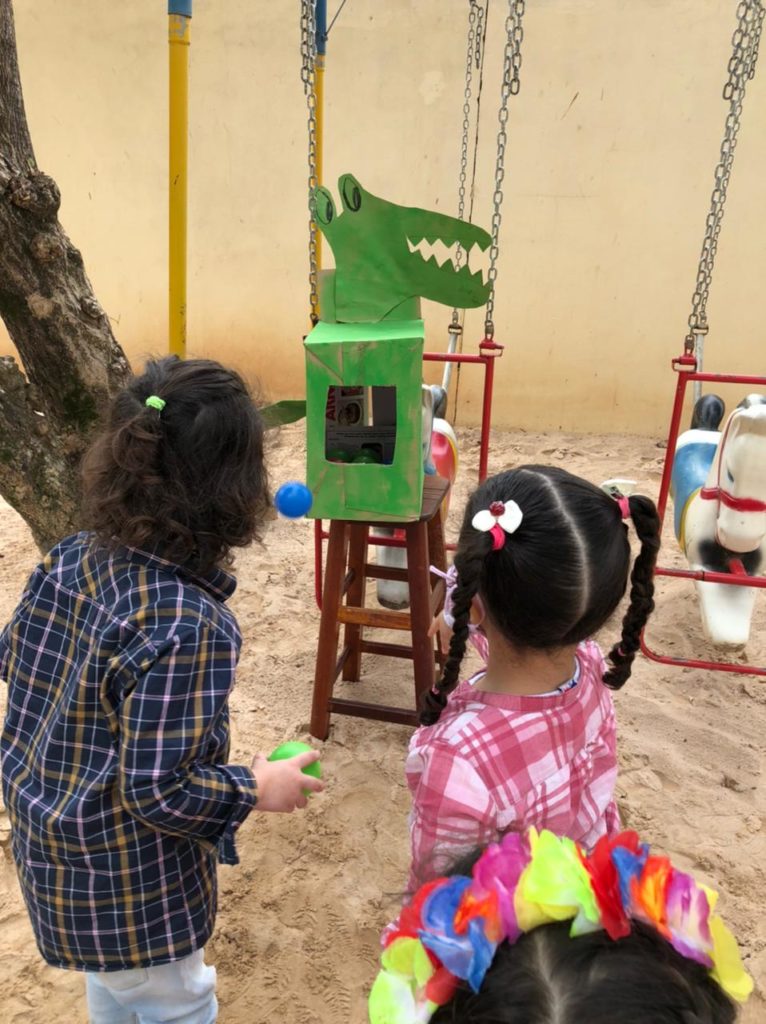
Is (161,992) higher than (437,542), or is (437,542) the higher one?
(437,542)

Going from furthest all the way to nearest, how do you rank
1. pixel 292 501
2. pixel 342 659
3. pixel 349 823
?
pixel 342 659 → pixel 349 823 → pixel 292 501

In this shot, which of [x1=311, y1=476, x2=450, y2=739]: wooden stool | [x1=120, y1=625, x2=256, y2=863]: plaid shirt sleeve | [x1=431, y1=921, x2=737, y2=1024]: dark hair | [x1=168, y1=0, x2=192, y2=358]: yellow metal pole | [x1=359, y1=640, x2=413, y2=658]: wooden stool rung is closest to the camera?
[x1=431, y1=921, x2=737, y2=1024]: dark hair

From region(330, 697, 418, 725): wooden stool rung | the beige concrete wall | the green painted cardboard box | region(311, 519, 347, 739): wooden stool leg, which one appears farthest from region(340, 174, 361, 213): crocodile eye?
the beige concrete wall

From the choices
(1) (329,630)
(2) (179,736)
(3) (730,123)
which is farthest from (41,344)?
(3) (730,123)

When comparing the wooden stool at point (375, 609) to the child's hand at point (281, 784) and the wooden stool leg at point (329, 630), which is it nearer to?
the wooden stool leg at point (329, 630)

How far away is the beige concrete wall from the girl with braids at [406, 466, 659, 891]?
3.47 m

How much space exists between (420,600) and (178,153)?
3.55 ft

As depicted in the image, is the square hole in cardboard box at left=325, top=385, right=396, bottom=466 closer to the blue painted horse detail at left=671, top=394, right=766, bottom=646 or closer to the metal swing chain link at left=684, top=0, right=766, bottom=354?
the metal swing chain link at left=684, top=0, right=766, bottom=354

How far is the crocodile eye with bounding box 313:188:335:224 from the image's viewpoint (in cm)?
150

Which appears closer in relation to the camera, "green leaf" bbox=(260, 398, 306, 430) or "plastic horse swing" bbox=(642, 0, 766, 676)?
"green leaf" bbox=(260, 398, 306, 430)

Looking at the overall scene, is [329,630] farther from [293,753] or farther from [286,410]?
[293,753]

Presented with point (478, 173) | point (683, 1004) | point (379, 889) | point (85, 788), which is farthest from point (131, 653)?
point (478, 173)

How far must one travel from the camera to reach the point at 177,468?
2.72 ft

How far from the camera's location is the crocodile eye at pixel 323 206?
1.50m
